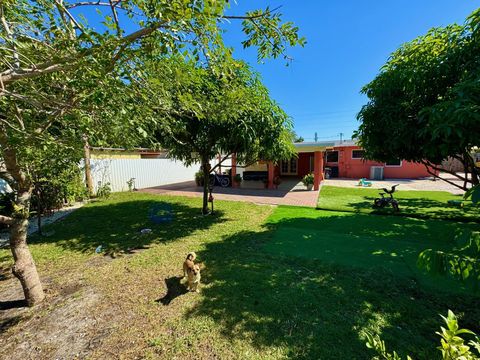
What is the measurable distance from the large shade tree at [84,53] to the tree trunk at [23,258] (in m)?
0.01

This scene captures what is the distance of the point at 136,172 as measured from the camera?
14625 mm

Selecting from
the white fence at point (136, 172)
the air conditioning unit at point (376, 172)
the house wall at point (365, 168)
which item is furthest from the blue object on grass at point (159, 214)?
the air conditioning unit at point (376, 172)

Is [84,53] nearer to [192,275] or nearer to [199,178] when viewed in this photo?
[192,275]

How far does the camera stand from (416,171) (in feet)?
63.1

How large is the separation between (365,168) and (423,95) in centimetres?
1654

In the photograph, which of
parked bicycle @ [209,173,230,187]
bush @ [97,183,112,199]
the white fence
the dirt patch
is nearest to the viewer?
the dirt patch

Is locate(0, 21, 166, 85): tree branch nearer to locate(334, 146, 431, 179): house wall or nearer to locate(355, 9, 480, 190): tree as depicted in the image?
locate(355, 9, 480, 190): tree

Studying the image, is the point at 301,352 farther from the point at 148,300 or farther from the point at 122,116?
the point at 122,116

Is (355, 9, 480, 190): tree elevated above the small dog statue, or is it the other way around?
(355, 9, 480, 190): tree

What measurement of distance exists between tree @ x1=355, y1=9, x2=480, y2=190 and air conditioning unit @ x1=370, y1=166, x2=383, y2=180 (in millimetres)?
14908

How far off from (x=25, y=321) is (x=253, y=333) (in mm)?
3030

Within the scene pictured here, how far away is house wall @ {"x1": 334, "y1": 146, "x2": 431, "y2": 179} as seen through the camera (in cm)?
1927

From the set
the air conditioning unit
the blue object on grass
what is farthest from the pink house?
the blue object on grass

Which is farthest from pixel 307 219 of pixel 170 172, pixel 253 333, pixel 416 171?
pixel 416 171
